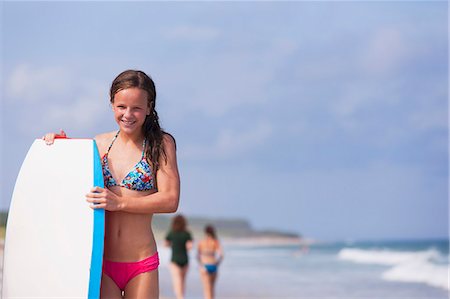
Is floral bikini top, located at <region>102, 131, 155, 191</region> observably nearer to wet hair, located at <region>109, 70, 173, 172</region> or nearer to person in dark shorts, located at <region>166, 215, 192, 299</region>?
wet hair, located at <region>109, 70, 173, 172</region>

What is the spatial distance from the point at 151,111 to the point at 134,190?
1.20 feet

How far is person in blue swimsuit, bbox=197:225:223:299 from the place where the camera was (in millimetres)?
11031

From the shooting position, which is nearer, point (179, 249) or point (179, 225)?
point (179, 249)

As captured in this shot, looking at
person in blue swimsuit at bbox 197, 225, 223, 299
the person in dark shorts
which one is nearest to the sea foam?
person in blue swimsuit at bbox 197, 225, 223, 299

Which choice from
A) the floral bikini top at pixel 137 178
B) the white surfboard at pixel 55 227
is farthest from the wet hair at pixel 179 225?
the floral bikini top at pixel 137 178

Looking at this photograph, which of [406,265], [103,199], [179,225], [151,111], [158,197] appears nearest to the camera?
[103,199]

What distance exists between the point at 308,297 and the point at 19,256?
34.1 ft

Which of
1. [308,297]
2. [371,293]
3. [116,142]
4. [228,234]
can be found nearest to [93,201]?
[116,142]

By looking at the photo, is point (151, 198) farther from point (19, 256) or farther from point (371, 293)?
point (371, 293)

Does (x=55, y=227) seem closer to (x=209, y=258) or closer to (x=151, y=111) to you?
(x=151, y=111)

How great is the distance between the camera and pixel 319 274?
2081cm

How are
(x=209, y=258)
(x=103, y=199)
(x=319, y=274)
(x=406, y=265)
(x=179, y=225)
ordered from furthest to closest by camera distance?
(x=406, y=265) < (x=319, y=274) < (x=179, y=225) < (x=209, y=258) < (x=103, y=199)

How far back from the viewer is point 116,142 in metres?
4.09

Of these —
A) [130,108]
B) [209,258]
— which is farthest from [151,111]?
[209,258]
